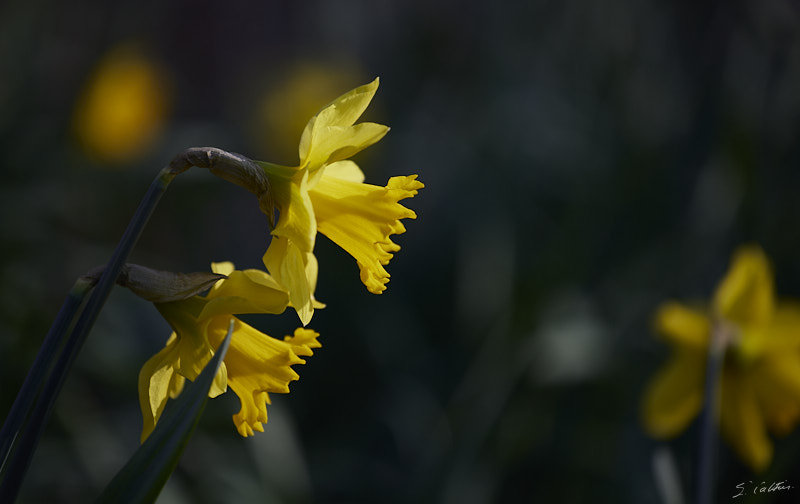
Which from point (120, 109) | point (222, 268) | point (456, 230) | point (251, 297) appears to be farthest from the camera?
point (120, 109)

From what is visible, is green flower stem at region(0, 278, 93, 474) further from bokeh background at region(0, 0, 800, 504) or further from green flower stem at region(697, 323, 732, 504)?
bokeh background at region(0, 0, 800, 504)

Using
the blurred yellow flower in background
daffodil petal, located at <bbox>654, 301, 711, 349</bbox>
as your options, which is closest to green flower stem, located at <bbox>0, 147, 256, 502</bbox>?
daffodil petal, located at <bbox>654, 301, 711, 349</bbox>

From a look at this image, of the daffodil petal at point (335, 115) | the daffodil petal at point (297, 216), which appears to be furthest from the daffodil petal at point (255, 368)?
the daffodil petal at point (335, 115)

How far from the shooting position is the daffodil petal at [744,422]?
1.46 metres

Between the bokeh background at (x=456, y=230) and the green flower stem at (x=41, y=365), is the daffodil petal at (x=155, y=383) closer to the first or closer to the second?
the green flower stem at (x=41, y=365)

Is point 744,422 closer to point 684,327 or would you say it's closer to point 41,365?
point 684,327

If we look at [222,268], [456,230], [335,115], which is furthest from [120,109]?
[335,115]

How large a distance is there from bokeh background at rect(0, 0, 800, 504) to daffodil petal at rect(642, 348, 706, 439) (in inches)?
4.8

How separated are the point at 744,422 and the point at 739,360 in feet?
0.46

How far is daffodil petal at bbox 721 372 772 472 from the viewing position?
146 cm

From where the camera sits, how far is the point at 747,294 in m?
1.55

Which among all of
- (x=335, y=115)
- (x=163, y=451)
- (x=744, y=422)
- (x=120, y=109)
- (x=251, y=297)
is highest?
(x=120, y=109)

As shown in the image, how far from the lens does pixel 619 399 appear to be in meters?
2.12

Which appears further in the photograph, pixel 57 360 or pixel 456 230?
pixel 456 230
